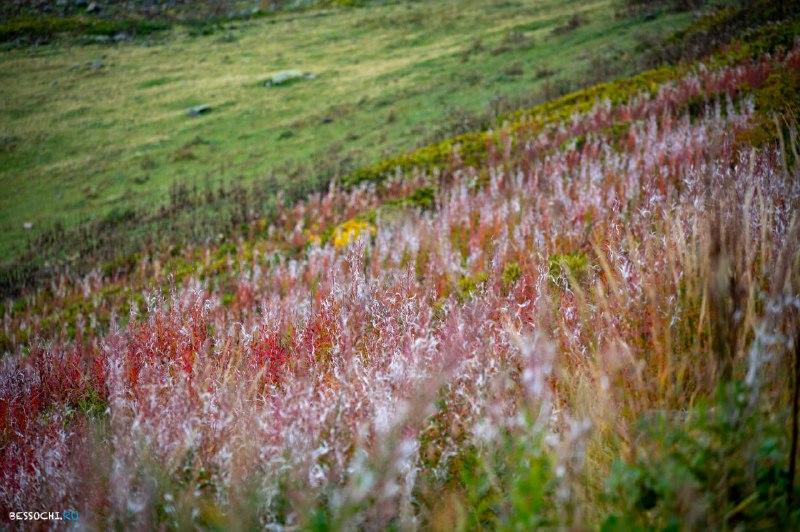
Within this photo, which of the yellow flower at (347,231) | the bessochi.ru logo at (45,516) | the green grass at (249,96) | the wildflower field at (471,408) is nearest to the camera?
the wildflower field at (471,408)

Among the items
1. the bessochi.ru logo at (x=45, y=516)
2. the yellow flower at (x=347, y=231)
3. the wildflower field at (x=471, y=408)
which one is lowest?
the yellow flower at (x=347, y=231)

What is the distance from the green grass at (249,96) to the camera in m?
18.4

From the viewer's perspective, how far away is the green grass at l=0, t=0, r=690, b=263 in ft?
60.5

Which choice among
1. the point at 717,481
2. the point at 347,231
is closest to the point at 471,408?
the point at 717,481

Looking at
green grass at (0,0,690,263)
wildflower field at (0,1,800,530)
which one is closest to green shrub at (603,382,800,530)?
wildflower field at (0,1,800,530)

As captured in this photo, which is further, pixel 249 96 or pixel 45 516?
pixel 249 96

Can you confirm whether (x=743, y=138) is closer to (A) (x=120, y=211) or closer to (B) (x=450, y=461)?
(B) (x=450, y=461)

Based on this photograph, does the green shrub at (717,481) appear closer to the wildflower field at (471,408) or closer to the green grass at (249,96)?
the wildflower field at (471,408)

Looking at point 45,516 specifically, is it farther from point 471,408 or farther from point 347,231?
point 347,231

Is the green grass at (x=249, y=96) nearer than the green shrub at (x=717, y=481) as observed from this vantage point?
No

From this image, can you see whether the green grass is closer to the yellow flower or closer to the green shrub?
the yellow flower

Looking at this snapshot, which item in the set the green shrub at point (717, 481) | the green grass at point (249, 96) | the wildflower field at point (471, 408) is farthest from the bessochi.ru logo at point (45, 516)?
the green grass at point (249, 96)

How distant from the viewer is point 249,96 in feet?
85.5

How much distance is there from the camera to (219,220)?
45.4ft
